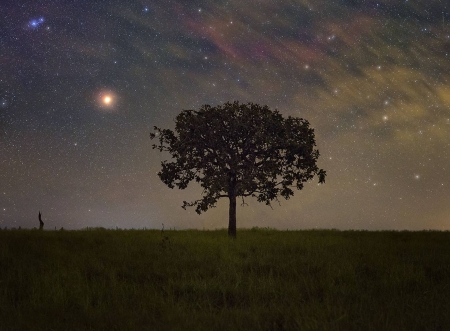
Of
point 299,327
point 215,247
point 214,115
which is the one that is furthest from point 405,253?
point 214,115

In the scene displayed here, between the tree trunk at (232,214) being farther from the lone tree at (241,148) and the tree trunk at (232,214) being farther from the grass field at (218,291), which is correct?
the grass field at (218,291)

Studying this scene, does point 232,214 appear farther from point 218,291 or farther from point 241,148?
point 218,291

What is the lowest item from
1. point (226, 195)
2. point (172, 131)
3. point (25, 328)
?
point (25, 328)

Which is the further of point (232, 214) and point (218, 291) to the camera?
point (232, 214)

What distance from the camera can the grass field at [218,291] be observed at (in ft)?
22.9

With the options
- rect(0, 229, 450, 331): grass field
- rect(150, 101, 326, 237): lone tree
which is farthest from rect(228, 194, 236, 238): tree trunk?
rect(0, 229, 450, 331): grass field

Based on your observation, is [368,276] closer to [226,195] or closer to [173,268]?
[173,268]

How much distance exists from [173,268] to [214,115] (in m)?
16.3

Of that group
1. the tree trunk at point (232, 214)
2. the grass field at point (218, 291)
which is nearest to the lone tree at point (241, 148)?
the tree trunk at point (232, 214)

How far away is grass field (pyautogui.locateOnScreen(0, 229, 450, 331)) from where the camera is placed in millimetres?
6980

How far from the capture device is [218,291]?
Answer: 9.28 meters

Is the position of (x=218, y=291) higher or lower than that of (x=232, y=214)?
lower

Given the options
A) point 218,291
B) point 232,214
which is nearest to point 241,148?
point 232,214

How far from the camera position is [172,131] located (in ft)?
92.5
